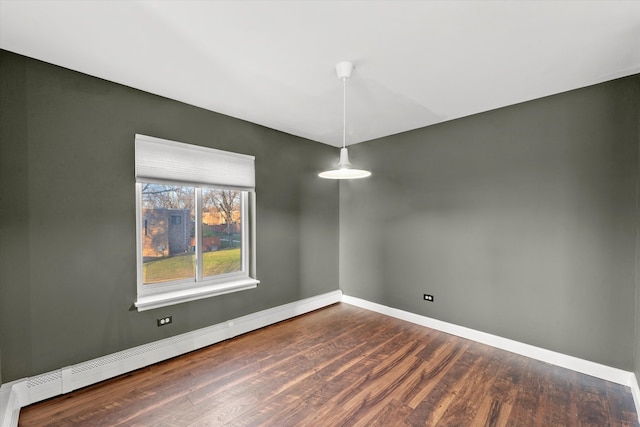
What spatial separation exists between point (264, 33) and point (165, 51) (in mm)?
806

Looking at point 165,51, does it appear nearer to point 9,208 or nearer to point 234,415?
point 9,208

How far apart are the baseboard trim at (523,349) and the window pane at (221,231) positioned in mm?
2277

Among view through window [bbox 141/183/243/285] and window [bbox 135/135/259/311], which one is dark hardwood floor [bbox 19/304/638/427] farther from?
view through window [bbox 141/183/243/285]

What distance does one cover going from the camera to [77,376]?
2.31 m

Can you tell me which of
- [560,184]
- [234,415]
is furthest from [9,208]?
[560,184]

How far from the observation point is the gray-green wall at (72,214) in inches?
82.4

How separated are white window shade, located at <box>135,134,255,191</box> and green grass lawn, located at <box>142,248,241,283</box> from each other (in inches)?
33.1

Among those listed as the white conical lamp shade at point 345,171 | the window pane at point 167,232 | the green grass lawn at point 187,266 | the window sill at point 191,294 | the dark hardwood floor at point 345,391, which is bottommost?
the dark hardwood floor at point 345,391

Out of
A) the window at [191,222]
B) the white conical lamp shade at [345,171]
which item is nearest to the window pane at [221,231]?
the window at [191,222]

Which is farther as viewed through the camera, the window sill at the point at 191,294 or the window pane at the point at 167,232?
the window pane at the point at 167,232

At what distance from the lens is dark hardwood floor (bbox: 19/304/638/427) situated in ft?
6.56

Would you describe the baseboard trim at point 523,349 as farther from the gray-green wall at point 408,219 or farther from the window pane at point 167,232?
the window pane at point 167,232

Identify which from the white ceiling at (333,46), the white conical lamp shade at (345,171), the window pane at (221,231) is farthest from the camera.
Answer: the window pane at (221,231)

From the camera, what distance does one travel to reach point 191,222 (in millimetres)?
3160
